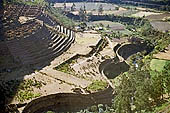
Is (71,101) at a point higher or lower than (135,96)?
lower

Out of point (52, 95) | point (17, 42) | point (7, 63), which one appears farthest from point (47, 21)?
point (52, 95)

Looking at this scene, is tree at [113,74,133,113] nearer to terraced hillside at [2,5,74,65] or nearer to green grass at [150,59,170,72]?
terraced hillside at [2,5,74,65]

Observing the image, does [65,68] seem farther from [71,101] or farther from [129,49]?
[129,49]

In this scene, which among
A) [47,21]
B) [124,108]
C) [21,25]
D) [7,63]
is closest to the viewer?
[124,108]

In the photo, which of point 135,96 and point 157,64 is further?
point 157,64

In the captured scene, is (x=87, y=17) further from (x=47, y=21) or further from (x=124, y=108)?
(x=124, y=108)

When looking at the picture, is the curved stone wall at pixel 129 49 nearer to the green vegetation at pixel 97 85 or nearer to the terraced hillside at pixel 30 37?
the terraced hillside at pixel 30 37

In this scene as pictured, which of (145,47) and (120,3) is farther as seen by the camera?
(120,3)

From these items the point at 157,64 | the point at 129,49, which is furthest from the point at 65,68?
the point at 129,49

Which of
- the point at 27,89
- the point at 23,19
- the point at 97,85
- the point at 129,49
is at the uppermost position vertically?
the point at 23,19
